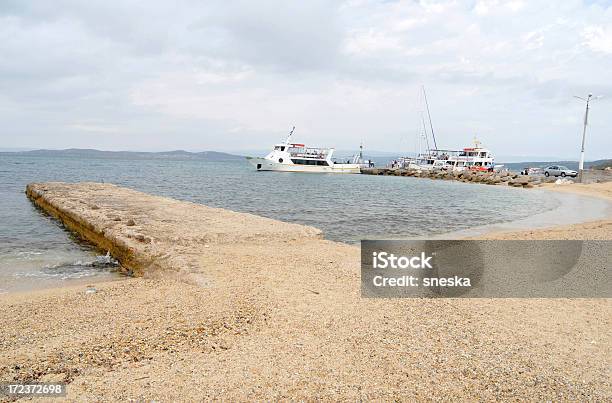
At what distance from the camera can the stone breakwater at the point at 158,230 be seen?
9.37 m

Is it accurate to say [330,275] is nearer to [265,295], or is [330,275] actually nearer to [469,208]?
[265,295]

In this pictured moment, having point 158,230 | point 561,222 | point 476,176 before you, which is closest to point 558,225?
point 561,222

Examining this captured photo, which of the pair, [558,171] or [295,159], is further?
[295,159]

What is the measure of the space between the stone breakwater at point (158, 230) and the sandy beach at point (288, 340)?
66cm

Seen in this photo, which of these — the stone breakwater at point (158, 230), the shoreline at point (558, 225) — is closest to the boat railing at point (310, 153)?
the shoreline at point (558, 225)

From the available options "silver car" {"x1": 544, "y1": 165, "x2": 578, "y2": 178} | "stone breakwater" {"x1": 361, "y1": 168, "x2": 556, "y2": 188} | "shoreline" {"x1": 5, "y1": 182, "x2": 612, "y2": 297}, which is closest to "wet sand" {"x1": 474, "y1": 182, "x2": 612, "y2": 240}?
"shoreline" {"x1": 5, "y1": 182, "x2": 612, "y2": 297}

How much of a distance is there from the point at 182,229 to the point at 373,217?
453 inches

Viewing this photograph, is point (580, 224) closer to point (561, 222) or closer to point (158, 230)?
point (561, 222)

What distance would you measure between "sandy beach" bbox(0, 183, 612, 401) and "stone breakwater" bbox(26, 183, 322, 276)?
662 millimetres

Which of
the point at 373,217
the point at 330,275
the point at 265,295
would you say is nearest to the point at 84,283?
the point at 265,295

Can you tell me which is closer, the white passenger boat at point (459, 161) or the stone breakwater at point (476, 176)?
the stone breakwater at point (476, 176)

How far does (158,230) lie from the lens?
12.0 m

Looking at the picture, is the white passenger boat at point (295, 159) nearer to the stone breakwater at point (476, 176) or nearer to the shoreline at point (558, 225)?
the stone breakwater at point (476, 176)

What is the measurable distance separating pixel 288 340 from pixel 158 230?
796 cm
